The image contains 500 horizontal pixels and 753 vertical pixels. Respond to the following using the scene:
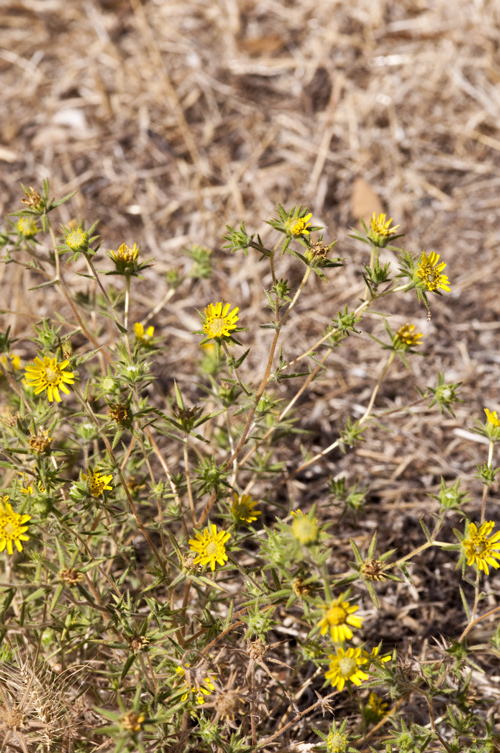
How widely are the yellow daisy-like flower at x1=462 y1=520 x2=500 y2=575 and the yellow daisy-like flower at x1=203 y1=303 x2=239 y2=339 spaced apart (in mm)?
1256

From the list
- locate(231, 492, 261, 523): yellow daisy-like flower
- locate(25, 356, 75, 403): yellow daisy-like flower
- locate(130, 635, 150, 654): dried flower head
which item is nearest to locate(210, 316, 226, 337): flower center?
locate(25, 356, 75, 403): yellow daisy-like flower

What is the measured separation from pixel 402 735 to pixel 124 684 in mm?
1198

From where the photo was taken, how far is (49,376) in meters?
2.59

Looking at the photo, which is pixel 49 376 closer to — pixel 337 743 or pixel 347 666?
pixel 347 666

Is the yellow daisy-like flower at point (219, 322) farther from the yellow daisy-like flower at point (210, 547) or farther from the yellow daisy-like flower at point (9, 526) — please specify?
the yellow daisy-like flower at point (9, 526)

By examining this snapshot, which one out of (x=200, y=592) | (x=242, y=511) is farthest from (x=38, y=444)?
(x=200, y=592)

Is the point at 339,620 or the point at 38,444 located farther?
the point at 38,444

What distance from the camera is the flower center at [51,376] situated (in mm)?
2582

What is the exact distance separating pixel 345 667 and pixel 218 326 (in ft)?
4.60

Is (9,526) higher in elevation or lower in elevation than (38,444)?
lower

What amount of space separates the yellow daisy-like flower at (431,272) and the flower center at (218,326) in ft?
2.78

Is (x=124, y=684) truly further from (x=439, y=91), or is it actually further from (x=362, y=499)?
(x=439, y=91)

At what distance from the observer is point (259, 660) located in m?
2.37

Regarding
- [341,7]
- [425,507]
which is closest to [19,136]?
[341,7]
